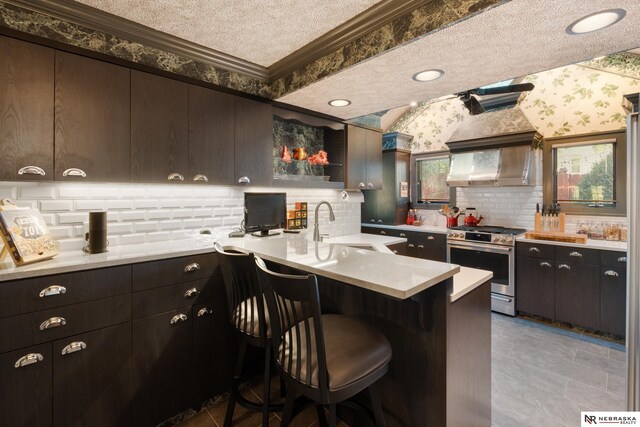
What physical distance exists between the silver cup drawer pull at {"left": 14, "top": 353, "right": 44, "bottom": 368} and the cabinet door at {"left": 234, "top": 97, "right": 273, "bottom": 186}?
163 cm

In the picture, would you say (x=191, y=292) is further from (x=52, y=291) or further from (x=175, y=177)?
(x=175, y=177)

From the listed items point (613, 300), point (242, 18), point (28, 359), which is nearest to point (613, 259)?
point (613, 300)

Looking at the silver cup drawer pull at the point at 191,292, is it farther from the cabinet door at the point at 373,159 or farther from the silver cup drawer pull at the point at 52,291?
the cabinet door at the point at 373,159

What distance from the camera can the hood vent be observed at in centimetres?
364

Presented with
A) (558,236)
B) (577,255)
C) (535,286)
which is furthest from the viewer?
(535,286)

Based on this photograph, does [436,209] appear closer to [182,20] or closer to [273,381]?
[273,381]

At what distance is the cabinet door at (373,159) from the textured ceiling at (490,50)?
1219 millimetres

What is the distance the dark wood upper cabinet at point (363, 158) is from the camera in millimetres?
3592

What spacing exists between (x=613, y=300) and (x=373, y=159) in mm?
2838

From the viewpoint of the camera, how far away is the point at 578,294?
305 cm

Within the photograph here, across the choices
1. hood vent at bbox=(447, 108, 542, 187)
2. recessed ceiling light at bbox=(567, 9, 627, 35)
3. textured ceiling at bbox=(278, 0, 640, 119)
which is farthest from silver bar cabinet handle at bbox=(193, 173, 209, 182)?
hood vent at bbox=(447, 108, 542, 187)

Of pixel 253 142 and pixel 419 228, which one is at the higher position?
pixel 253 142

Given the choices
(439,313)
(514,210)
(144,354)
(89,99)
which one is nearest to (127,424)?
(144,354)

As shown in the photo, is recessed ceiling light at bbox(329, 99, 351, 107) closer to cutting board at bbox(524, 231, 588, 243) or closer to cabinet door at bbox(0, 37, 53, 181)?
cabinet door at bbox(0, 37, 53, 181)
